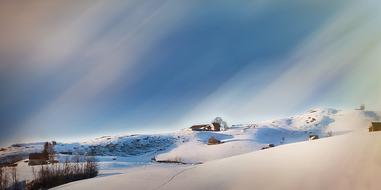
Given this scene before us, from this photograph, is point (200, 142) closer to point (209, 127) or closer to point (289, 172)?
point (209, 127)

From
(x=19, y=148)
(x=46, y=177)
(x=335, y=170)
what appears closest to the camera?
(x=335, y=170)

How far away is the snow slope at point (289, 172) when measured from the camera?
378cm

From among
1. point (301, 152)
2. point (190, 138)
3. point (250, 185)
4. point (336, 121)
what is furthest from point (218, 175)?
point (336, 121)

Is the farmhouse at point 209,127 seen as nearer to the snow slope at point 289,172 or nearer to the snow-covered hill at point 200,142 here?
the snow-covered hill at point 200,142

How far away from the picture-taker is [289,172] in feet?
13.8

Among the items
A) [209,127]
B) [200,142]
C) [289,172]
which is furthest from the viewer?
[209,127]

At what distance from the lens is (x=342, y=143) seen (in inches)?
187

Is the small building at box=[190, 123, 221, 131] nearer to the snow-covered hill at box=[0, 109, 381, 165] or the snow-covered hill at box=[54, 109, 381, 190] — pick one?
the snow-covered hill at box=[0, 109, 381, 165]

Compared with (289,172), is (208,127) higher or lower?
higher

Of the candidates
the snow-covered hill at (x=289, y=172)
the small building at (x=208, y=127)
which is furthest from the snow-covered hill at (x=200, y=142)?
the snow-covered hill at (x=289, y=172)

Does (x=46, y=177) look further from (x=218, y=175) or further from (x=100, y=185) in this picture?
(x=218, y=175)

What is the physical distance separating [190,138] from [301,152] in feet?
61.4

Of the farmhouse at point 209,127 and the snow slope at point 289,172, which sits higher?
the farmhouse at point 209,127

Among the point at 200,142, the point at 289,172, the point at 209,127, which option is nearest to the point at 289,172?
the point at 289,172
